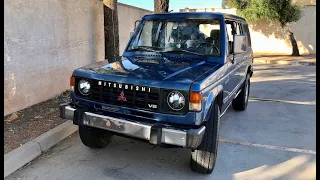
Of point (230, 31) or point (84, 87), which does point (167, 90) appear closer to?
point (84, 87)

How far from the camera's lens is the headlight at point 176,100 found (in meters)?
3.12

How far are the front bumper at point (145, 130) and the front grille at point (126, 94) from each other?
20 cm

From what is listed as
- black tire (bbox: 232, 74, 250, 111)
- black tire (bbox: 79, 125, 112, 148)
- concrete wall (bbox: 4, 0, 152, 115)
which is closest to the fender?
black tire (bbox: 79, 125, 112, 148)

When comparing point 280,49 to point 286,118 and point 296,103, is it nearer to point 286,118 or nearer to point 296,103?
point 296,103

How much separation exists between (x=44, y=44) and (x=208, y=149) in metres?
3.78

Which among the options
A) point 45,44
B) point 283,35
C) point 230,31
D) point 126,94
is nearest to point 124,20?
point 45,44

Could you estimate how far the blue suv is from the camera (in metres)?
3.10

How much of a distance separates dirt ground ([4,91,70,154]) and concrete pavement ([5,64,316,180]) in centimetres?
36

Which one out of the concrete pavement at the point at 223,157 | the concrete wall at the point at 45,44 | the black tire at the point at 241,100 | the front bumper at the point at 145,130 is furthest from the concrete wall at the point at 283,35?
the front bumper at the point at 145,130

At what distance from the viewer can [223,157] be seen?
4.08 m

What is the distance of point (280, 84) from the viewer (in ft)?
31.6

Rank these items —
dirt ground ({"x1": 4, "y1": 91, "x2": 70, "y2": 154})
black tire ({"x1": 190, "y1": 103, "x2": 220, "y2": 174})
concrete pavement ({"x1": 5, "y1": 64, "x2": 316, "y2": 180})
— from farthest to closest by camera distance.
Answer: dirt ground ({"x1": 4, "y1": 91, "x2": 70, "y2": 154})
concrete pavement ({"x1": 5, "y1": 64, "x2": 316, "y2": 180})
black tire ({"x1": 190, "y1": 103, "x2": 220, "y2": 174})

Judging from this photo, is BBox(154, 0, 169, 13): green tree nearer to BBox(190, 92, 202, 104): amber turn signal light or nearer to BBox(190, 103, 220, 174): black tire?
BBox(190, 103, 220, 174): black tire

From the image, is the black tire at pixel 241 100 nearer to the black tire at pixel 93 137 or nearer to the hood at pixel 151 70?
the hood at pixel 151 70
